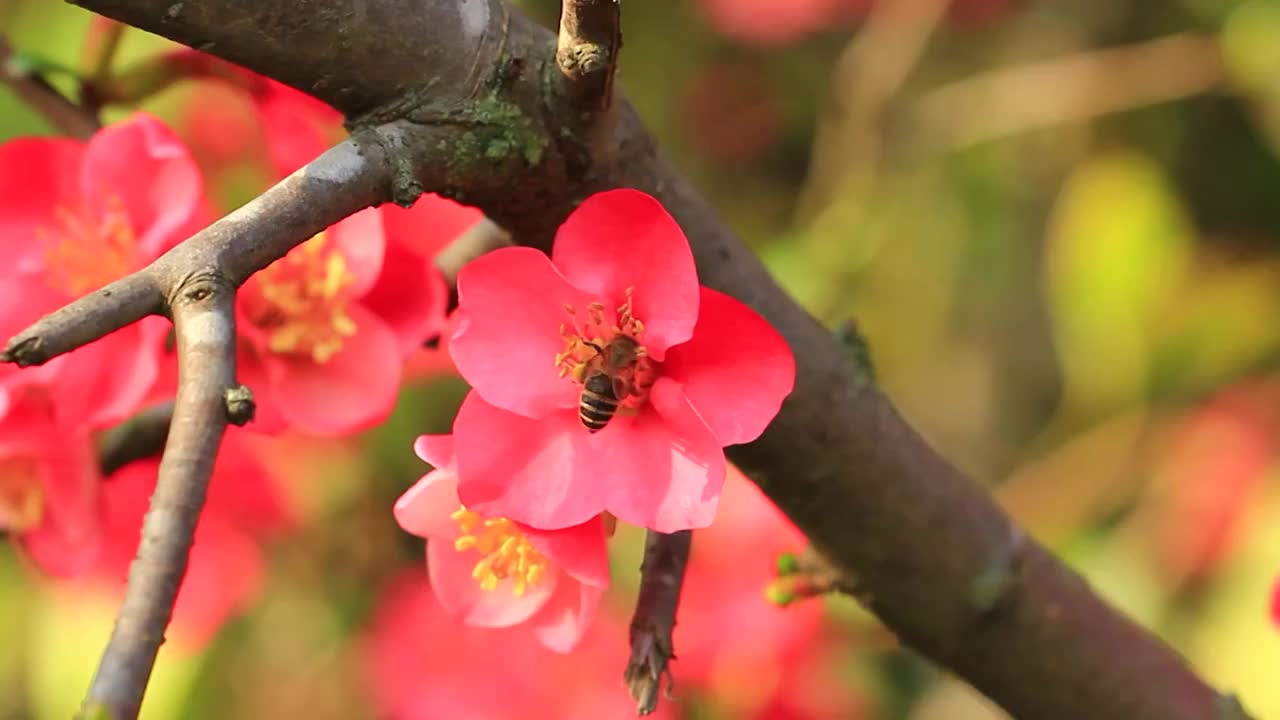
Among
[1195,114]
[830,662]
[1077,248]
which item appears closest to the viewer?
[830,662]

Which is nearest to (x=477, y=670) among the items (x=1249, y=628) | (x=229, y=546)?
(x=229, y=546)

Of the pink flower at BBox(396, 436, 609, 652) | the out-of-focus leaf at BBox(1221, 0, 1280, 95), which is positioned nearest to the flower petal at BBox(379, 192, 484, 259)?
the pink flower at BBox(396, 436, 609, 652)

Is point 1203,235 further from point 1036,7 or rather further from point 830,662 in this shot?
point 830,662

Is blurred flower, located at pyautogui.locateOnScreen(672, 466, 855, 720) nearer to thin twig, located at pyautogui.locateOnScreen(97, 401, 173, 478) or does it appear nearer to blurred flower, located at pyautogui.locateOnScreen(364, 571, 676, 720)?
blurred flower, located at pyautogui.locateOnScreen(364, 571, 676, 720)

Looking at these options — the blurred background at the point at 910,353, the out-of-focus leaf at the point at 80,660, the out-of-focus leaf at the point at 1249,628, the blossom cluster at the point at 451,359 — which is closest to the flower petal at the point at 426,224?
the blossom cluster at the point at 451,359

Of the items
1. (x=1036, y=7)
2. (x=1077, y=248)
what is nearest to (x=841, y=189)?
(x=1077, y=248)

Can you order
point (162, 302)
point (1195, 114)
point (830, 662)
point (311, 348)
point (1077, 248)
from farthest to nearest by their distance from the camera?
point (1195, 114) → point (1077, 248) → point (830, 662) → point (311, 348) → point (162, 302)
